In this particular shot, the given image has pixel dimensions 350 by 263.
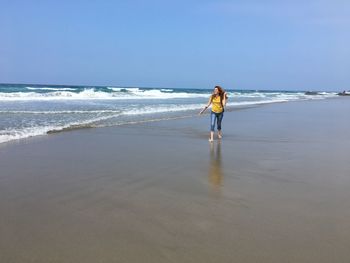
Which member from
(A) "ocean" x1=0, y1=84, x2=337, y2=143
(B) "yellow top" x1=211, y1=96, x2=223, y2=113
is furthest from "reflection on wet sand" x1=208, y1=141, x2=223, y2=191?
(A) "ocean" x1=0, y1=84, x2=337, y2=143

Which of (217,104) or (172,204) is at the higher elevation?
(217,104)

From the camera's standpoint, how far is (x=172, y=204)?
15.8ft

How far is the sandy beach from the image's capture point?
11.5 ft

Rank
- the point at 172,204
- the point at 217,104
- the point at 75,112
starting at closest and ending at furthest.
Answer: the point at 172,204, the point at 217,104, the point at 75,112

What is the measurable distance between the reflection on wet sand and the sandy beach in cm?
2

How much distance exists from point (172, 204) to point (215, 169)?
2.32 metres

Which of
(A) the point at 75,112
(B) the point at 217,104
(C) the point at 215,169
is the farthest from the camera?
(A) the point at 75,112

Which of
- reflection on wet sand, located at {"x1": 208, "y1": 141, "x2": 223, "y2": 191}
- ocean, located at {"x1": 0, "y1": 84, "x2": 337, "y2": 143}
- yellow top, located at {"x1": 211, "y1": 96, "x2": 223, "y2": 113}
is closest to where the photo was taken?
reflection on wet sand, located at {"x1": 208, "y1": 141, "x2": 223, "y2": 191}

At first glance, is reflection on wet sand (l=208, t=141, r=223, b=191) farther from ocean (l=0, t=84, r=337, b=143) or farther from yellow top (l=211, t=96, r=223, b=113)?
ocean (l=0, t=84, r=337, b=143)

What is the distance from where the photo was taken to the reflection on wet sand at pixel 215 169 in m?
5.94

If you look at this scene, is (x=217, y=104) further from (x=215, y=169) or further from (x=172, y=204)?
(x=172, y=204)

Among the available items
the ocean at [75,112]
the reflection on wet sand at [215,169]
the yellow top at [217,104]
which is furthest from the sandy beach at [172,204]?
the ocean at [75,112]

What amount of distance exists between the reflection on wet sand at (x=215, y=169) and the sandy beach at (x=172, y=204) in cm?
2

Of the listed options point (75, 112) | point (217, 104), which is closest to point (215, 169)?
point (217, 104)
